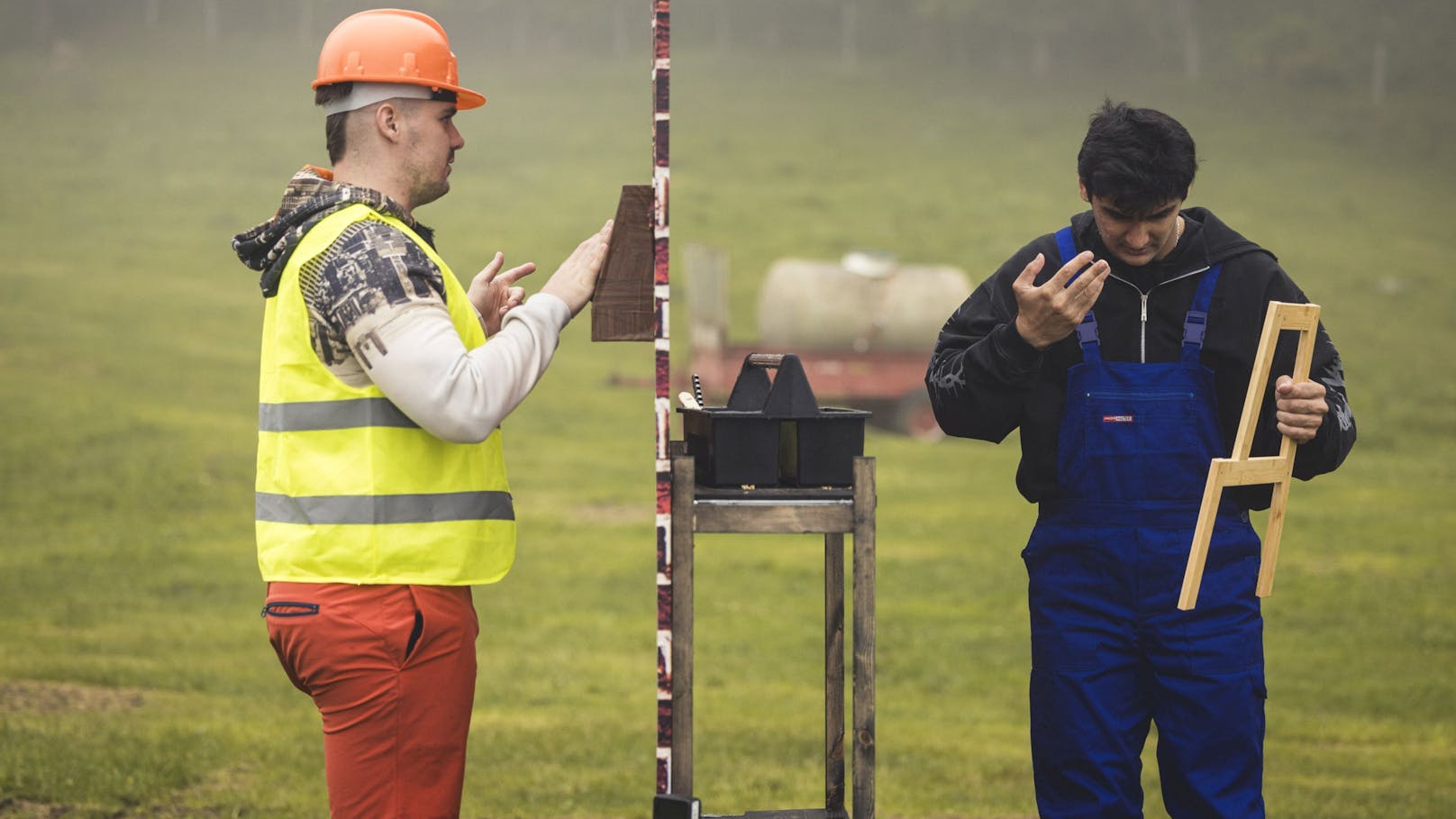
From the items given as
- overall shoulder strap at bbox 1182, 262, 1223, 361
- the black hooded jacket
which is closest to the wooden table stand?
the black hooded jacket

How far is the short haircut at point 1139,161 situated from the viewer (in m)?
3.15

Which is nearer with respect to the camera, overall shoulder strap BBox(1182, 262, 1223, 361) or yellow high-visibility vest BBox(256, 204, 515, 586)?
yellow high-visibility vest BBox(256, 204, 515, 586)

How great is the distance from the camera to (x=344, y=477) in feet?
9.48

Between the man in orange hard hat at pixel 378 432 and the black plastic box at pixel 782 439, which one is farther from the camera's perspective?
the black plastic box at pixel 782 439

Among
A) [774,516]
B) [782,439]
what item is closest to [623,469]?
[782,439]

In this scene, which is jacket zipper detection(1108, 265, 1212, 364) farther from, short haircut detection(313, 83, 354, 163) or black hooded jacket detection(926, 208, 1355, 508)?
short haircut detection(313, 83, 354, 163)

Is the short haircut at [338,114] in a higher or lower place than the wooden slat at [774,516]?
higher

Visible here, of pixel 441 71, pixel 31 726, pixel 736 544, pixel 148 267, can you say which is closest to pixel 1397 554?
pixel 736 544

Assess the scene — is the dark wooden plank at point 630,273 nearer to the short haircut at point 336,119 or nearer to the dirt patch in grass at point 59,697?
the short haircut at point 336,119

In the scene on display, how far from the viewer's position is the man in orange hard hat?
2.80 m

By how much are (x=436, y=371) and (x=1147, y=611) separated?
1606mm

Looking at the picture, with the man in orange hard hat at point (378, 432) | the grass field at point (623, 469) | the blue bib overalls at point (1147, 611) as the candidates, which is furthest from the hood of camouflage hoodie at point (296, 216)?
the grass field at point (623, 469)

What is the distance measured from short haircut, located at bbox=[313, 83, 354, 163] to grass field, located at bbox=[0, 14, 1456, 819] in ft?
11.3

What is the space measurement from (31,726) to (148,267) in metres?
21.8
